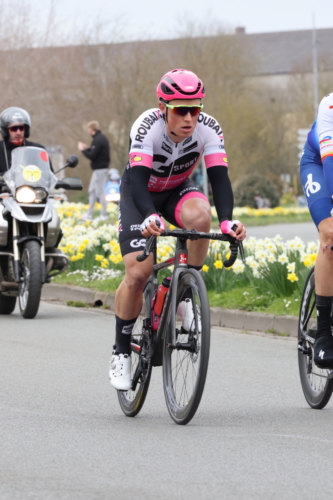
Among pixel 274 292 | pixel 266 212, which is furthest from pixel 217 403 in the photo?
pixel 266 212

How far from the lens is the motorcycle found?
10680 millimetres

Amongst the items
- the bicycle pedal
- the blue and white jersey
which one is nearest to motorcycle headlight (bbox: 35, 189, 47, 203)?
the bicycle pedal

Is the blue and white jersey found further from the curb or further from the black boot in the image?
the curb

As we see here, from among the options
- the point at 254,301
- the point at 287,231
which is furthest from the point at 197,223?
the point at 287,231

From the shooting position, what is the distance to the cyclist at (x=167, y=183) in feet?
18.7

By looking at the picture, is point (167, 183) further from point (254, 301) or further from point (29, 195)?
point (29, 195)

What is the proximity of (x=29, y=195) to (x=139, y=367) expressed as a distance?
5169mm

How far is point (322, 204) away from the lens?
596 cm

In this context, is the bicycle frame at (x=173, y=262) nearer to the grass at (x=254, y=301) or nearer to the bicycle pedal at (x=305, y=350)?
the bicycle pedal at (x=305, y=350)

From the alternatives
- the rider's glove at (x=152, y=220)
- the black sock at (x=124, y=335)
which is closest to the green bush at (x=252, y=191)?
the black sock at (x=124, y=335)

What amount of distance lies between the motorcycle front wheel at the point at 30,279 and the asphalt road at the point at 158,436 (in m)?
1.83

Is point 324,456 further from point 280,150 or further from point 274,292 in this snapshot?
point 280,150

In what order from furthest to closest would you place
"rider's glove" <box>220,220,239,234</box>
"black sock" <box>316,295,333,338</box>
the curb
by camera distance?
the curb
"black sock" <box>316,295,333,338</box>
"rider's glove" <box>220,220,239,234</box>

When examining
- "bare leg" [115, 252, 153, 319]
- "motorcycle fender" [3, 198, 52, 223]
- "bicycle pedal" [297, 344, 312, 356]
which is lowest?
A: "bicycle pedal" [297, 344, 312, 356]
